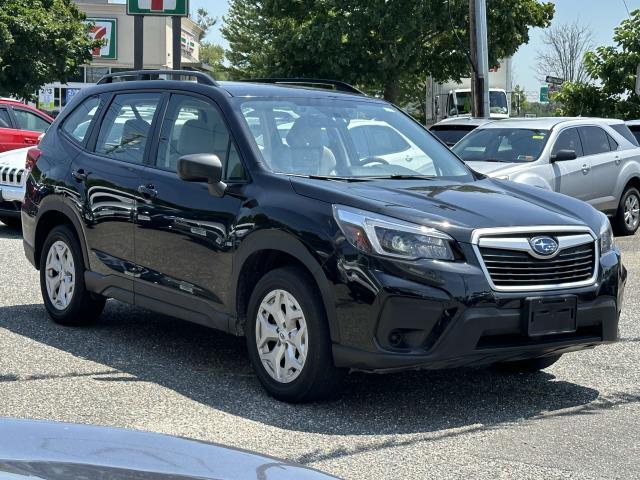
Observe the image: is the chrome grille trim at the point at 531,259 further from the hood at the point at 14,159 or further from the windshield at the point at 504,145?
the hood at the point at 14,159

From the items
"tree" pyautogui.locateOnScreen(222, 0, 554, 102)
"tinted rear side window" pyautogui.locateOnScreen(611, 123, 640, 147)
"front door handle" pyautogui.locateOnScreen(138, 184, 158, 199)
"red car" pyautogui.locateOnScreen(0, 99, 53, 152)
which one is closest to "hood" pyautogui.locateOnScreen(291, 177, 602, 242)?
"front door handle" pyautogui.locateOnScreen(138, 184, 158, 199)

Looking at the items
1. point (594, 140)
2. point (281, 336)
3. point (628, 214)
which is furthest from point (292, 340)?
point (628, 214)

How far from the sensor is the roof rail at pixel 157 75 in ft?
22.8

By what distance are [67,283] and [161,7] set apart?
25.9 ft

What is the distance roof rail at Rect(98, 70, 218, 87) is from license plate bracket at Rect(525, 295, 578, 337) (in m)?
2.46

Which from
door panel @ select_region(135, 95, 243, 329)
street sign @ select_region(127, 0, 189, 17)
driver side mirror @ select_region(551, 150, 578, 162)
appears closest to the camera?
door panel @ select_region(135, 95, 243, 329)

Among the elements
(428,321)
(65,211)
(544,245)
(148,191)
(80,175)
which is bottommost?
(428,321)

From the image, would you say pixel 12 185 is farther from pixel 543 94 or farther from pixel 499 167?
pixel 543 94

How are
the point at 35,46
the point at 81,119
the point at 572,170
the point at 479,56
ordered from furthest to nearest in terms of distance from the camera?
the point at 35,46
the point at 479,56
the point at 572,170
the point at 81,119

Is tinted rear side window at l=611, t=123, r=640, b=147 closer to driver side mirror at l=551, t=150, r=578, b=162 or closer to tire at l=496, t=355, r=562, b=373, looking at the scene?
driver side mirror at l=551, t=150, r=578, b=162

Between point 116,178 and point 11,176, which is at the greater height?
point 11,176

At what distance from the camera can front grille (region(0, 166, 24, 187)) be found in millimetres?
13367

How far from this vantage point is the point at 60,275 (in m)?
7.92

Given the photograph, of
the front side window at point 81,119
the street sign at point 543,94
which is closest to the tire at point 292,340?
the front side window at point 81,119
